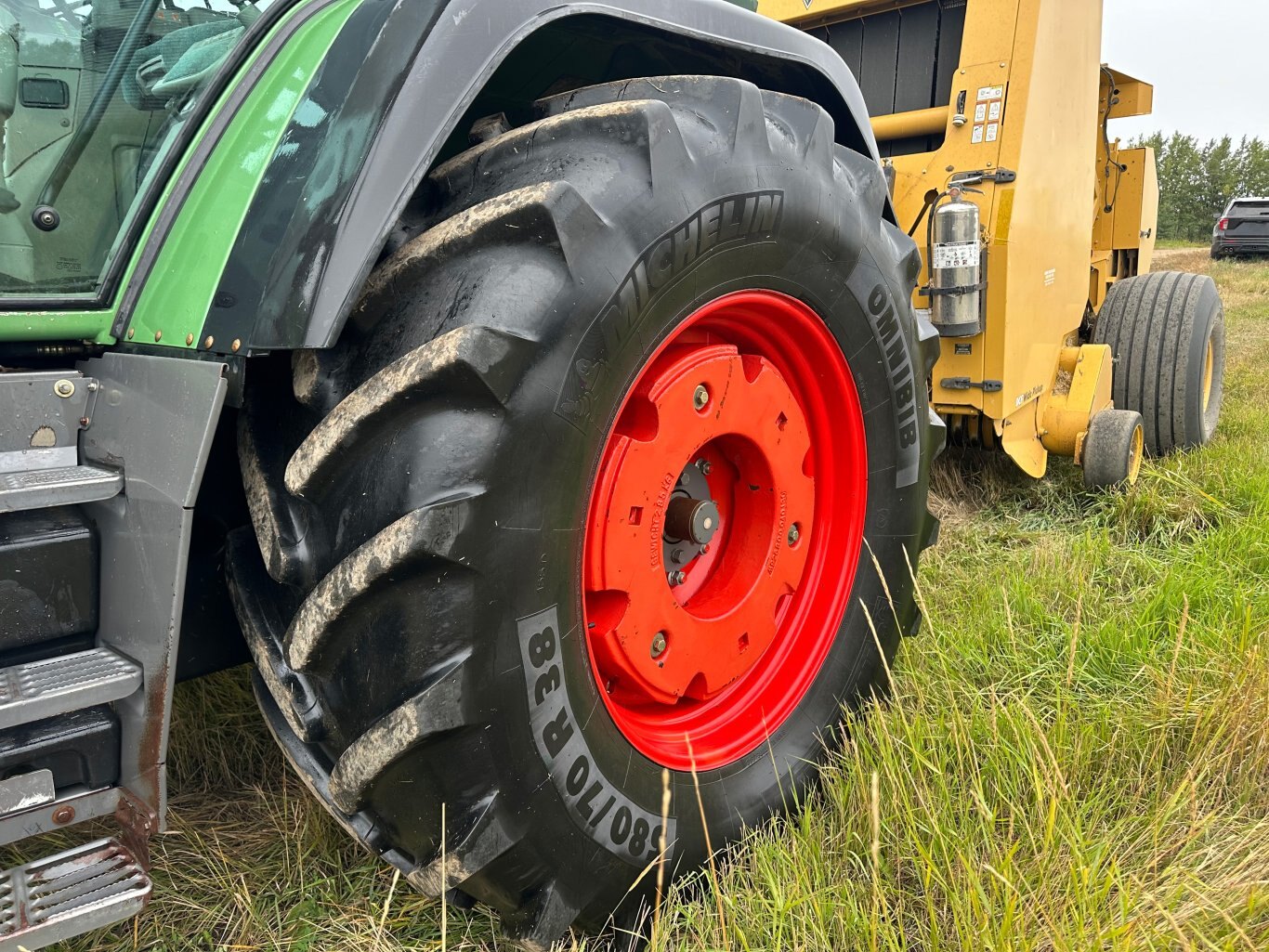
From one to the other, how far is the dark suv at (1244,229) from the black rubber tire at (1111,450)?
1768 centimetres

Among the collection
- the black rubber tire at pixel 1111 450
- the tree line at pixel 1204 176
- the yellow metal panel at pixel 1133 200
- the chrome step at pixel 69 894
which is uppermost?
the tree line at pixel 1204 176

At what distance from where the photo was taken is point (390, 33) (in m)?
1.18

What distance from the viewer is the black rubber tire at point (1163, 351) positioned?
3.83m

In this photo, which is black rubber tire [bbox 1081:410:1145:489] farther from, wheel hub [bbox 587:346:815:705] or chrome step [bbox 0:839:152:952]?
chrome step [bbox 0:839:152:952]

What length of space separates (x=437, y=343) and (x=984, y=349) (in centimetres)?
249

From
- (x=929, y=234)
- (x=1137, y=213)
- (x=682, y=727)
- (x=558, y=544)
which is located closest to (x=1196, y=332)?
(x=1137, y=213)

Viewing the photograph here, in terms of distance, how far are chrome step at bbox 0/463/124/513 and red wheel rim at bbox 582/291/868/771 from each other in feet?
1.98

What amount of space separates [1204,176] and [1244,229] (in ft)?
66.0

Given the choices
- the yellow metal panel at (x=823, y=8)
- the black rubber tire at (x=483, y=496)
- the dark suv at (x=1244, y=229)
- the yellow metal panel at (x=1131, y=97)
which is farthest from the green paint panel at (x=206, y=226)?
the dark suv at (x=1244, y=229)

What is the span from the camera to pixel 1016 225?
3105 millimetres

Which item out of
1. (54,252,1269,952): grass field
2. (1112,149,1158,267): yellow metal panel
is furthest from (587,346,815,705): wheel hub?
(1112,149,1158,267): yellow metal panel

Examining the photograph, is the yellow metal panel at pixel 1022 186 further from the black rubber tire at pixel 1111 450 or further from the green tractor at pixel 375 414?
the green tractor at pixel 375 414

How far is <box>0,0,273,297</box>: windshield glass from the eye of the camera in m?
1.26

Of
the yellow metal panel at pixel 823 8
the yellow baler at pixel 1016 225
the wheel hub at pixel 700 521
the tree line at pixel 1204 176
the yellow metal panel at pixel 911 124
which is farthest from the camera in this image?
the tree line at pixel 1204 176
